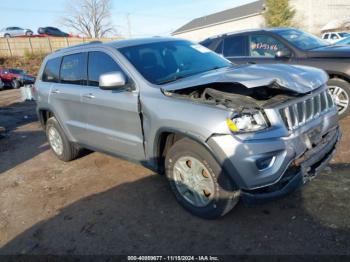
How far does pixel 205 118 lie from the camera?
115 inches

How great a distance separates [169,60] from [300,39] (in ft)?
12.1

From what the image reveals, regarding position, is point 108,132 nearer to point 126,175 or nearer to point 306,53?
point 126,175

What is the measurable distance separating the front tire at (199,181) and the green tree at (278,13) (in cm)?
3674

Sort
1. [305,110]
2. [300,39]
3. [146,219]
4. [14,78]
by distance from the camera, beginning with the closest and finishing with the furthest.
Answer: [305,110] < [146,219] < [300,39] < [14,78]

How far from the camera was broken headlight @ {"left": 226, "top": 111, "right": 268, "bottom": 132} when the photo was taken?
2.80 metres

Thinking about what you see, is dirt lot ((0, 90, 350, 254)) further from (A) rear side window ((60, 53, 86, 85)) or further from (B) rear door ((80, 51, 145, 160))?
(A) rear side window ((60, 53, 86, 85))

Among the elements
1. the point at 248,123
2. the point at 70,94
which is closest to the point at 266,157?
the point at 248,123

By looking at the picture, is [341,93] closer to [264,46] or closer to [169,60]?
[264,46]

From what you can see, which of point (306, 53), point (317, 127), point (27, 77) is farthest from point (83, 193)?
point (27, 77)

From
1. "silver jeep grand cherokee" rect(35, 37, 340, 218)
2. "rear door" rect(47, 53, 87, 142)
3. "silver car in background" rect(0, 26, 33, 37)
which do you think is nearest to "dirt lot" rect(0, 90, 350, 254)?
"silver jeep grand cherokee" rect(35, 37, 340, 218)

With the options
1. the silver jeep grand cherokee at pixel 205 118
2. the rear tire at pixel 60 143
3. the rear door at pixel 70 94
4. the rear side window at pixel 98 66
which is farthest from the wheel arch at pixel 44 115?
the rear side window at pixel 98 66

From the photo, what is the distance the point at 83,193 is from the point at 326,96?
3272 millimetres

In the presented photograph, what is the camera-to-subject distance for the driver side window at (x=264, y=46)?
21.0ft

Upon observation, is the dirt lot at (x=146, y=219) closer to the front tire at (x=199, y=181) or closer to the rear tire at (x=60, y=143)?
the front tire at (x=199, y=181)
